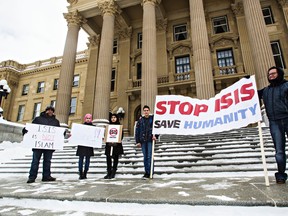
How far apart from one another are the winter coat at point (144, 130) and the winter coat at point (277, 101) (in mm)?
2890

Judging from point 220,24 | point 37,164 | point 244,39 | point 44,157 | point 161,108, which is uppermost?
point 220,24

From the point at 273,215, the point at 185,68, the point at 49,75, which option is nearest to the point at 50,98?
the point at 49,75

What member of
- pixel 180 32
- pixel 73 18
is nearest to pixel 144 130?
pixel 73 18

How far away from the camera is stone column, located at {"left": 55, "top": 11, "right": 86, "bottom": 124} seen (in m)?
14.0

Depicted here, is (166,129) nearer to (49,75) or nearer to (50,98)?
(50,98)

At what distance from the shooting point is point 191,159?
20.5 feet

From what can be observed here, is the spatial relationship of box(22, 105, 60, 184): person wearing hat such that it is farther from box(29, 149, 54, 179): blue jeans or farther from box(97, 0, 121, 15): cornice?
box(97, 0, 121, 15): cornice

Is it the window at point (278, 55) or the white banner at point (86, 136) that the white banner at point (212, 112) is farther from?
the window at point (278, 55)

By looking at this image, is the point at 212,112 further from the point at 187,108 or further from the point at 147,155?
the point at 147,155

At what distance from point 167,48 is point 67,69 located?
943cm

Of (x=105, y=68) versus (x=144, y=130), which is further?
(x=105, y=68)

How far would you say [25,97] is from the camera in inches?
1156

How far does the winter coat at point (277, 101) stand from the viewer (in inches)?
146

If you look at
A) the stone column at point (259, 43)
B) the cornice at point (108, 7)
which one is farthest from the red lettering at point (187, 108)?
the cornice at point (108, 7)
